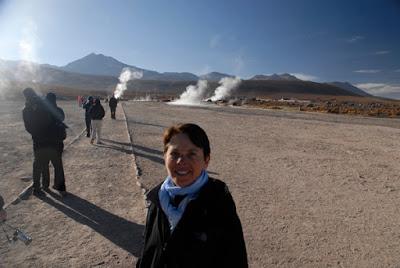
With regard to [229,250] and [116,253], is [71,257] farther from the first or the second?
[229,250]

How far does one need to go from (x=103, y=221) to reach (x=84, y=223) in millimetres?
278

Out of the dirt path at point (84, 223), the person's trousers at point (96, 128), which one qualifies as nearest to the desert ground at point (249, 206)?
A: the dirt path at point (84, 223)

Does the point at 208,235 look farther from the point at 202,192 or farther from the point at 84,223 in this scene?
the point at 84,223

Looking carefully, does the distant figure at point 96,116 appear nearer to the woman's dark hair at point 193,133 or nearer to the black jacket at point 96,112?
the black jacket at point 96,112

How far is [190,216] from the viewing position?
2.38 m

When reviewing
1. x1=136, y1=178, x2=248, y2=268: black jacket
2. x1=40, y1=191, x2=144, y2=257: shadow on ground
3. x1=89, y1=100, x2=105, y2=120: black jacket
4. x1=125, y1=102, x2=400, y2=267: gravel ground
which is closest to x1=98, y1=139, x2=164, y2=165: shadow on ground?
x1=125, y1=102, x2=400, y2=267: gravel ground

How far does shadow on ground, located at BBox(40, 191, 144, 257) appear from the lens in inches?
209

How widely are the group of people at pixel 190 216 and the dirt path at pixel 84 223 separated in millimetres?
2413

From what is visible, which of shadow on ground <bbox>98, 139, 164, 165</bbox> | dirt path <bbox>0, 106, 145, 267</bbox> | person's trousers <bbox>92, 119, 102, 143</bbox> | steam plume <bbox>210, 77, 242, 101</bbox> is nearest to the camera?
dirt path <bbox>0, 106, 145, 267</bbox>

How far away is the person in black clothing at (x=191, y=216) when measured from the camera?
2.36 m

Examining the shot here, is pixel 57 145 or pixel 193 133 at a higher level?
pixel 193 133

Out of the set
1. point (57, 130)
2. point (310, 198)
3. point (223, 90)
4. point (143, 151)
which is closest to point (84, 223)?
point (57, 130)

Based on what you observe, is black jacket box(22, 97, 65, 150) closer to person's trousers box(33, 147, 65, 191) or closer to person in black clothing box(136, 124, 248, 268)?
person's trousers box(33, 147, 65, 191)

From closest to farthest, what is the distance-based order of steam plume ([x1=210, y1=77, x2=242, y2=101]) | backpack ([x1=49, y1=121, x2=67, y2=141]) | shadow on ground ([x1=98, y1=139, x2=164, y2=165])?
backpack ([x1=49, y1=121, x2=67, y2=141])
shadow on ground ([x1=98, y1=139, x2=164, y2=165])
steam plume ([x1=210, y1=77, x2=242, y2=101])
